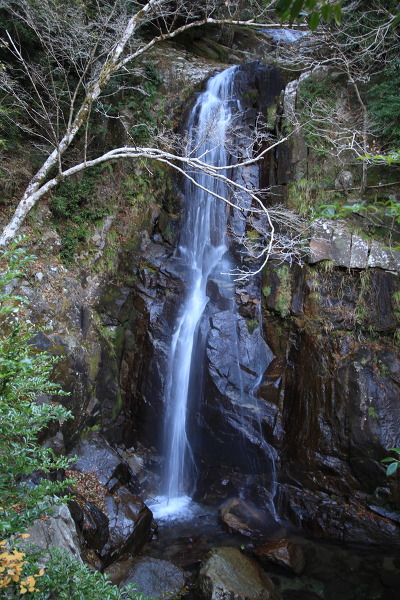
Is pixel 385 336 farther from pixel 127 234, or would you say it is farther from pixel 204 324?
pixel 127 234

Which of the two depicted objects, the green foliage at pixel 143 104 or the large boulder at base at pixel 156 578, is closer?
the large boulder at base at pixel 156 578

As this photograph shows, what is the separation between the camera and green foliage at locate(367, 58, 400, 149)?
316 inches

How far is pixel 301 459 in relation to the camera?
7.36m

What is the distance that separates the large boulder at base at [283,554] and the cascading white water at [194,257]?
6.58ft

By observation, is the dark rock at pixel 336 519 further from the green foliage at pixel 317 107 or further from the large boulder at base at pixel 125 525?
the green foliage at pixel 317 107

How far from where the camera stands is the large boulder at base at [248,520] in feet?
21.1

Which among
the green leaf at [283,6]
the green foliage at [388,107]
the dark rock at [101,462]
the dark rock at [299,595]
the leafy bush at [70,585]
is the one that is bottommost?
the dark rock at [299,595]

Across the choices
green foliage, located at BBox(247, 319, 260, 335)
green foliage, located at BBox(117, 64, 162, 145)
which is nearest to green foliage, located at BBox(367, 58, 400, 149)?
green foliage, located at BBox(247, 319, 260, 335)

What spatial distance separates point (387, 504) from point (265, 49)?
60.5 feet

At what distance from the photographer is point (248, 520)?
6648mm

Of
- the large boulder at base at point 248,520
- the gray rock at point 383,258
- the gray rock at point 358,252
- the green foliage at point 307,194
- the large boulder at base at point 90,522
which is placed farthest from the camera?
the green foliage at point 307,194

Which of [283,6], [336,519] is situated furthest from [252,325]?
[283,6]

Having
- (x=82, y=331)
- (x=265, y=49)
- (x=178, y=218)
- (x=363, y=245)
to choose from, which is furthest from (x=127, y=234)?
(x=265, y=49)

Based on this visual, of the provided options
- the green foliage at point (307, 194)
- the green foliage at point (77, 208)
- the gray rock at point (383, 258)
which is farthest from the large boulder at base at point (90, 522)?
the green foliage at point (307, 194)
